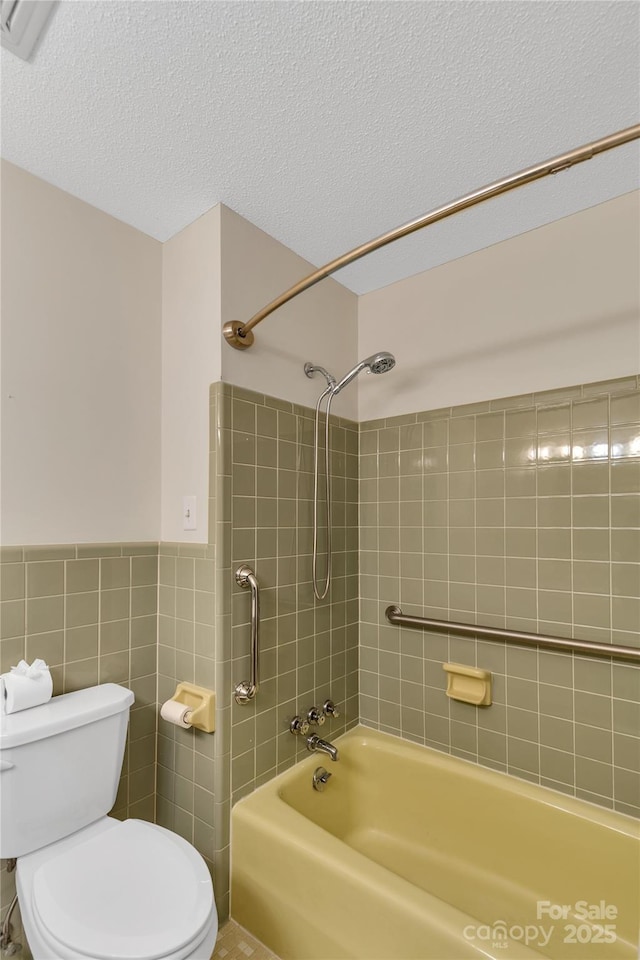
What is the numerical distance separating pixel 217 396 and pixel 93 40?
0.90 m

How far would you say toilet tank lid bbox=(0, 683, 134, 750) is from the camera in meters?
1.21

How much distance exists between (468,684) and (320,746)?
614 mm

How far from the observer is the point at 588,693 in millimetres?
1570

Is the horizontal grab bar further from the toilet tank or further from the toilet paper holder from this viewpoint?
the toilet tank

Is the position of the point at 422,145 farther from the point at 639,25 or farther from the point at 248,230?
the point at 248,230

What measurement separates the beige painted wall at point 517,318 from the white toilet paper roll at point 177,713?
1.40m

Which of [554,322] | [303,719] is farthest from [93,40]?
[303,719]

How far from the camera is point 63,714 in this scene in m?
1.31

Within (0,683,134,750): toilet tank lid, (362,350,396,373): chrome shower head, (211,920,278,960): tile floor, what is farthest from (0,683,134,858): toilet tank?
(362,350,396,373): chrome shower head

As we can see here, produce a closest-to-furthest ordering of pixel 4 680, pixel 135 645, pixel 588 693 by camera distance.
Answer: pixel 4 680 < pixel 588 693 < pixel 135 645

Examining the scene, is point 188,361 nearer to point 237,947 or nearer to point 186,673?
point 186,673

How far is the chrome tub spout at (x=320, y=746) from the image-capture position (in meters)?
1.77

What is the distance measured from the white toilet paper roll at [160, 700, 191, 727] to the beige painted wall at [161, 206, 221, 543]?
540 millimetres

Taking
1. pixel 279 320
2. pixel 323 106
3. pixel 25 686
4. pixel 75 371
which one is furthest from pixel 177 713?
pixel 323 106
